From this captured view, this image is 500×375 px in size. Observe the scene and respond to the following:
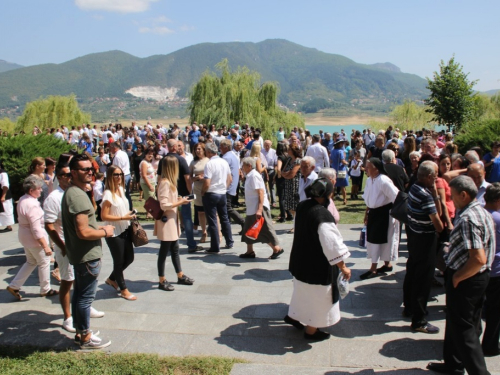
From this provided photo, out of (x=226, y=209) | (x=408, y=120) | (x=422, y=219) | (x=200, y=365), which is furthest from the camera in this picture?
(x=408, y=120)

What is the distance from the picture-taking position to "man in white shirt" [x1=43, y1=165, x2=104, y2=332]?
192 inches

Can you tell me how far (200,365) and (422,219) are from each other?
2.70 m

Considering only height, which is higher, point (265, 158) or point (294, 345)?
point (265, 158)

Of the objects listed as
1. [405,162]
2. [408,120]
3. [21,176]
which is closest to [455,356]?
[405,162]

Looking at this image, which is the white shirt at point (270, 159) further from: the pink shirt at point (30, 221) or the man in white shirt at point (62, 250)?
the pink shirt at point (30, 221)

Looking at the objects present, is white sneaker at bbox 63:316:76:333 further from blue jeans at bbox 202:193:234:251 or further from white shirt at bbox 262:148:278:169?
white shirt at bbox 262:148:278:169

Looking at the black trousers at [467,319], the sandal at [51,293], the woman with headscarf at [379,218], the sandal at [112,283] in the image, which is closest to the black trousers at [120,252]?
the sandal at [112,283]

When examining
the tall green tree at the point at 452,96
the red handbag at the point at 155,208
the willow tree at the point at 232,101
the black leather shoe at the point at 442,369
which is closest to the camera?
the black leather shoe at the point at 442,369

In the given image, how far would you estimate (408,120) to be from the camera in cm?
5684

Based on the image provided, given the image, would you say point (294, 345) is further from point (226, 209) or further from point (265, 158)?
point (265, 158)

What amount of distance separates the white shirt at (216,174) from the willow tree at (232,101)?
77.1 feet

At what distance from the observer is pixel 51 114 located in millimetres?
42406

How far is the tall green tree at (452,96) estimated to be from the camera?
25328mm

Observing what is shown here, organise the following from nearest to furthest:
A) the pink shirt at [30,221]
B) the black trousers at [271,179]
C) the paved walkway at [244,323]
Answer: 1. the paved walkway at [244,323]
2. the pink shirt at [30,221]
3. the black trousers at [271,179]
